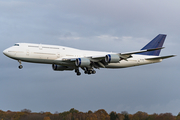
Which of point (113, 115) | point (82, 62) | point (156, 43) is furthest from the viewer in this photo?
point (113, 115)

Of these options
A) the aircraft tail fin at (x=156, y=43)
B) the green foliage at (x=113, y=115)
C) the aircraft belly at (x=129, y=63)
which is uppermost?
the aircraft tail fin at (x=156, y=43)

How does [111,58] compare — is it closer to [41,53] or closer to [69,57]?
[69,57]

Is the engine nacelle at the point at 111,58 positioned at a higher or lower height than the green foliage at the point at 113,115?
higher

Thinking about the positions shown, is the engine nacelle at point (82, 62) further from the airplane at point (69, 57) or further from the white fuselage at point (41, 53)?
the white fuselage at point (41, 53)

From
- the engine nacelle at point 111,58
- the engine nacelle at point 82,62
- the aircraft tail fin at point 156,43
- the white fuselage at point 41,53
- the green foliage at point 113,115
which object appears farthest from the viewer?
the green foliage at point 113,115

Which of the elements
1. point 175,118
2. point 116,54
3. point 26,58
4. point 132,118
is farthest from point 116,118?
point 26,58

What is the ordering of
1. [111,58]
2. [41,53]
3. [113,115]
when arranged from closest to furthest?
[41,53] → [111,58] → [113,115]

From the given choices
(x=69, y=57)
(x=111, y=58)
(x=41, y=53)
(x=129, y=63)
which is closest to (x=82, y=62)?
(x=69, y=57)

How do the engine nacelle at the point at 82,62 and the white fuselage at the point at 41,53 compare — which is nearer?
the white fuselage at the point at 41,53

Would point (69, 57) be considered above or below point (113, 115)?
above

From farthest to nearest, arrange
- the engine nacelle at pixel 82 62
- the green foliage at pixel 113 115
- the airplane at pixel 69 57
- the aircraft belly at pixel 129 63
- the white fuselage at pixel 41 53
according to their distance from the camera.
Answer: the green foliage at pixel 113 115
the aircraft belly at pixel 129 63
the engine nacelle at pixel 82 62
the airplane at pixel 69 57
the white fuselage at pixel 41 53

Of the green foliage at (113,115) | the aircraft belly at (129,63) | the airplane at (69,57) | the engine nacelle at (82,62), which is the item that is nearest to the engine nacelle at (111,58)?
the airplane at (69,57)

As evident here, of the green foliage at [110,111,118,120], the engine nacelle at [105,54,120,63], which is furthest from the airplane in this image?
the green foliage at [110,111,118,120]

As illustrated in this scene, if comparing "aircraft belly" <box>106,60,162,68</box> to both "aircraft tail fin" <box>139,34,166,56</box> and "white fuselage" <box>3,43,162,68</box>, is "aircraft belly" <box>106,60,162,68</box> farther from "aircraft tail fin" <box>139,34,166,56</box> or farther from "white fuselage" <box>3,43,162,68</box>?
"white fuselage" <box>3,43,162,68</box>
